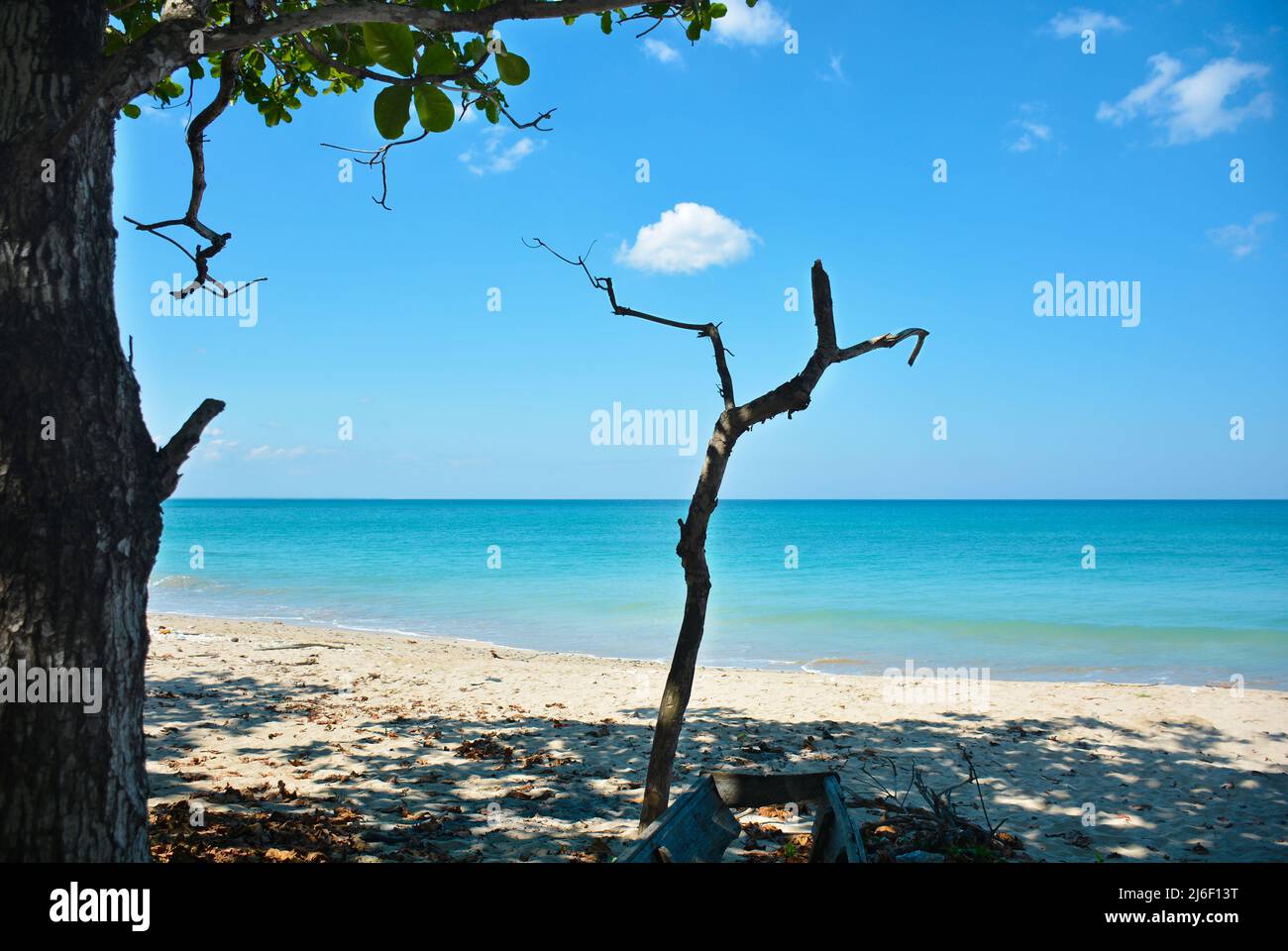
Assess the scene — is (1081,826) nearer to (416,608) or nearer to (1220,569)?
(416,608)

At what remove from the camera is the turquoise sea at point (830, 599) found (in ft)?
56.3

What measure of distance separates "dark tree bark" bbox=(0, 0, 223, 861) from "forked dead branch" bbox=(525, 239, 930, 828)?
8.21ft

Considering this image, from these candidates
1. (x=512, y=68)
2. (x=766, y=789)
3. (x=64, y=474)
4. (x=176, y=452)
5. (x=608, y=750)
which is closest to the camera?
(x=64, y=474)

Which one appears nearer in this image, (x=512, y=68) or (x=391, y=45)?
(x=391, y=45)

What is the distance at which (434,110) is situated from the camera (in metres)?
3.24

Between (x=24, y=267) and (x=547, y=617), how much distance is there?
20.7 m

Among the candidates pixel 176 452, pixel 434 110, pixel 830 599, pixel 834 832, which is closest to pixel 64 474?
pixel 176 452

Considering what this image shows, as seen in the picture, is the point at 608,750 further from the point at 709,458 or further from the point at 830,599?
the point at 830,599

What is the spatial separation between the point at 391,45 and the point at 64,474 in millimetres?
1974

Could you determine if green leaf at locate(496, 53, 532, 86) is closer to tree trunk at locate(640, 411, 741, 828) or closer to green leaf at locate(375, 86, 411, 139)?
green leaf at locate(375, 86, 411, 139)

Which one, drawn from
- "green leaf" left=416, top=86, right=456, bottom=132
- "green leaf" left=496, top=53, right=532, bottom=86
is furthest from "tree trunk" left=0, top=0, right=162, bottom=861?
"green leaf" left=496, top=53, right=532, bottom=86
